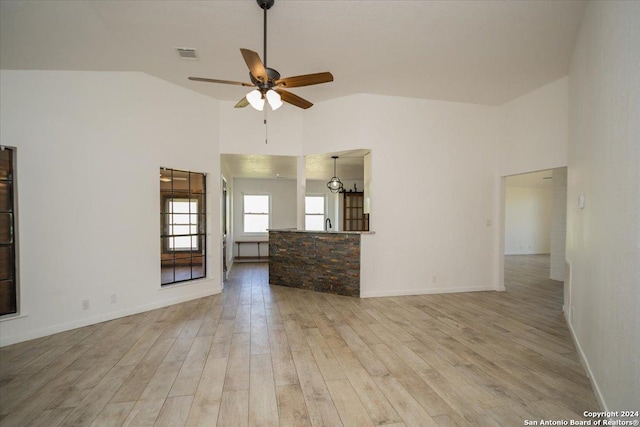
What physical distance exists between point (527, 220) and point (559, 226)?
5.35 meters

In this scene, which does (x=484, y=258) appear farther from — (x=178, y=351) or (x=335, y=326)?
(x=178, y=351)

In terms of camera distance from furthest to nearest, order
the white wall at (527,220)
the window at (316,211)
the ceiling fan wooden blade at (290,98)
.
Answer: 1. the white wall at (527,220)
2. the window at (316,211)
3. the ceiling fan wooden blade at (290,98)

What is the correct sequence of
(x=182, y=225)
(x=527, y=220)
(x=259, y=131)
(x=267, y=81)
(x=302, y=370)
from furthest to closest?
(x=527, y=220)
(x=259, y=131)
(x=182, y=225)
(x=267, y=81)
(x=302, y=370)

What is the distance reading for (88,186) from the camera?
13.2 ft

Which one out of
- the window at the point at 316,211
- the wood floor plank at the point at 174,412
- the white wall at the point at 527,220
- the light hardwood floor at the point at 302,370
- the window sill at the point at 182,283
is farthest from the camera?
the white wall at the point at 527,220

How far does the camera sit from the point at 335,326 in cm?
392

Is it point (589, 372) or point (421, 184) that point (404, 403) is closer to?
point (589, 372)

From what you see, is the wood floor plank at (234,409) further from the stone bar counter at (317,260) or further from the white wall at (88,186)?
the stone bar counter at (317,260)

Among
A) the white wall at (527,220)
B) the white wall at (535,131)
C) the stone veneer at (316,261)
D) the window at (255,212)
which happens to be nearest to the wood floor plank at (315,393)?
the stone veneer at (316,261)

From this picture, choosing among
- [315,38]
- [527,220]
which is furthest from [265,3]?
[527,220]

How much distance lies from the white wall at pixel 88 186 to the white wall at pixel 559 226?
7.59 metres

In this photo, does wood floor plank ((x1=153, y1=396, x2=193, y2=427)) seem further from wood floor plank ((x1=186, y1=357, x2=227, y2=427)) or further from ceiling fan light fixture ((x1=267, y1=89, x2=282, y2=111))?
ceiling fan light fixture ((x1=267, y1=89, x2=282, y2=111))

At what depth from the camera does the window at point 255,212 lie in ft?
33.0

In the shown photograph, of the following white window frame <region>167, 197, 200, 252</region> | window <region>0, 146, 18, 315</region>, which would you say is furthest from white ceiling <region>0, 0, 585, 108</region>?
white window frame <region>167, 197, 200, 252</region>
